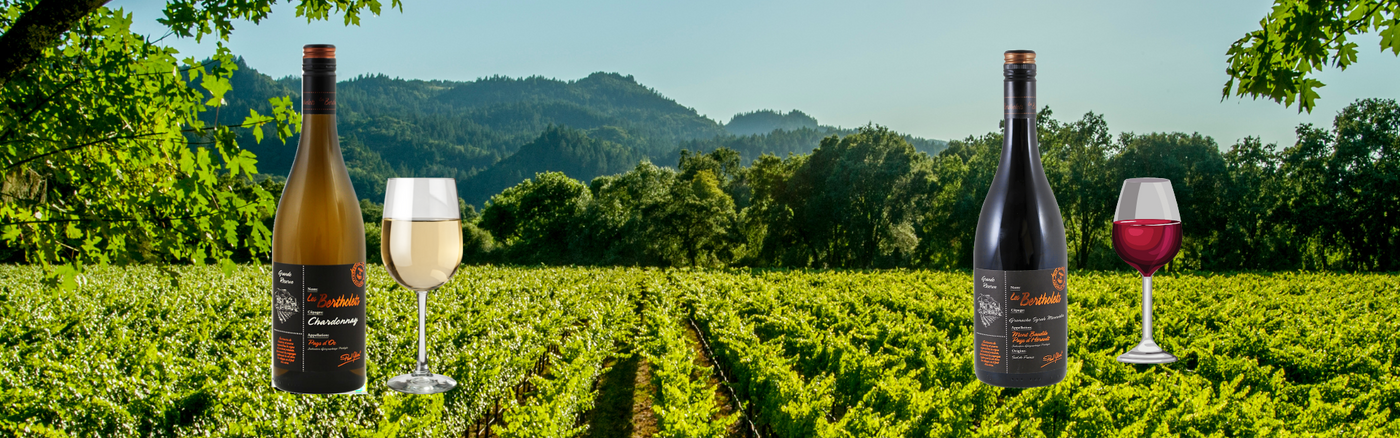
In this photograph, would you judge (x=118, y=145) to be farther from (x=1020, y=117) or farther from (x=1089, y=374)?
(x=1089, y=374)

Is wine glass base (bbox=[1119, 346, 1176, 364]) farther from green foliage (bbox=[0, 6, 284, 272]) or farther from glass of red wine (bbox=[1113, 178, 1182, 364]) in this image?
green foliage (bbox=[0, 6, 284, 272])

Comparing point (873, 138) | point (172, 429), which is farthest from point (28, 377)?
point (873, 138)

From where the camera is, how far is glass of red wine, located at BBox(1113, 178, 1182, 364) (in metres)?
3.61

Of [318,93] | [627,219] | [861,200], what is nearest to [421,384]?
[318,93]

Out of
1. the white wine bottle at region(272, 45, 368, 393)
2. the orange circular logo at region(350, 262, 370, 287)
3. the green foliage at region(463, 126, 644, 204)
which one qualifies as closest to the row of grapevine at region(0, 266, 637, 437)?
the white wine bottle at region(272, 45, 368, 393)

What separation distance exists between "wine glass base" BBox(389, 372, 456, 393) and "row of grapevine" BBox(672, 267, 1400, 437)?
475 cm

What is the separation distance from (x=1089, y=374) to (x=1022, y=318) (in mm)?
Result: 6973

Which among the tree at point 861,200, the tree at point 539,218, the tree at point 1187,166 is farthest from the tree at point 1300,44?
the tree at point 539,218

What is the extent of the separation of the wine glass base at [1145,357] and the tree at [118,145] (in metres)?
4.30

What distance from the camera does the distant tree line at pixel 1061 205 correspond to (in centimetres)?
3856

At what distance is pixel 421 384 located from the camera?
2.57 metres

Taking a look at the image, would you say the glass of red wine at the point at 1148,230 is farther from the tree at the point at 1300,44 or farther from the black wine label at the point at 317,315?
the black wine label at the point at 317,315

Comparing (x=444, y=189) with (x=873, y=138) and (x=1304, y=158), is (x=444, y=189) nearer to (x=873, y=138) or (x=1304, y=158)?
(x=873, y=138)

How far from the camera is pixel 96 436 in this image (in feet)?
21.7
